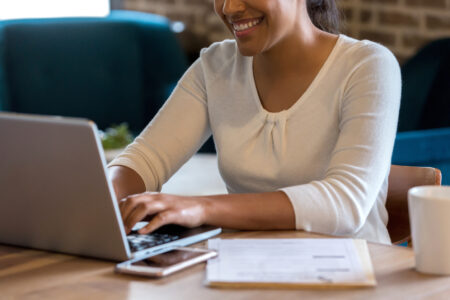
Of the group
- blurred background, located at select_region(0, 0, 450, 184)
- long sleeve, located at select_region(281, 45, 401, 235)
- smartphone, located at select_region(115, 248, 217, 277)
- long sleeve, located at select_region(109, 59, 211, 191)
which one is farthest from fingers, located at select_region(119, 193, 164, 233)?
blurred background, located at select_region(0, 0, 450, 184)

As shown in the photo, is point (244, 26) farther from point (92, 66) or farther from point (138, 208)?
point (92, 66)

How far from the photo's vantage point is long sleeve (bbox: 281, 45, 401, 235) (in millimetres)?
1315

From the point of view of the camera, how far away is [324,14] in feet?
5.90

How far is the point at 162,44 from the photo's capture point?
4281mm

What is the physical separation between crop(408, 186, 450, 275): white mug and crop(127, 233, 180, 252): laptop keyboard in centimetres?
37

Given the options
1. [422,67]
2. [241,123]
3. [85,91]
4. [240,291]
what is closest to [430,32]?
[422,67]

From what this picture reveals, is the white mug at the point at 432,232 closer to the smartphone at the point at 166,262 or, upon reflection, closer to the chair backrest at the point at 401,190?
the smartphone at the point at 166,262

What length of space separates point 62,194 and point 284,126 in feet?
2.19

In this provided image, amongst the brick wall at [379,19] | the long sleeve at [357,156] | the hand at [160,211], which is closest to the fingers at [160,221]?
the hand at [160,211]

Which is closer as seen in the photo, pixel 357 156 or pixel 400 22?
pixel 357 156

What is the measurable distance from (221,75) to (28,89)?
92.4 inches

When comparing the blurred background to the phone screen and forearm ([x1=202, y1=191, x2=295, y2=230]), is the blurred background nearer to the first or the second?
forearm ([x1=202, y1=191, x2=295, y2=230])

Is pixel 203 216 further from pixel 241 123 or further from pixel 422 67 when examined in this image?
pixel 422 67

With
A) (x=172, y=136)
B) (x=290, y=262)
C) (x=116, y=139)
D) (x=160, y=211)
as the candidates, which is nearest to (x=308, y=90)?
(x=172, y=136)
